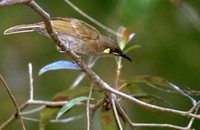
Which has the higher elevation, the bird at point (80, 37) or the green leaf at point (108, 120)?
the bird at point (80, 37)

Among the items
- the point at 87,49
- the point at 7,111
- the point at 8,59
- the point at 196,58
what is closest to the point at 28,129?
the point at 7,111

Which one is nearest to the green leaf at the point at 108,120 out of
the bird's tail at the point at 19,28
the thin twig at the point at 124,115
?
the thin twig at the point at 124,115

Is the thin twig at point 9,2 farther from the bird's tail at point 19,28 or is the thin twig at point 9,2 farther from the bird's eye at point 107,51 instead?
the bird's eye at point 107,51

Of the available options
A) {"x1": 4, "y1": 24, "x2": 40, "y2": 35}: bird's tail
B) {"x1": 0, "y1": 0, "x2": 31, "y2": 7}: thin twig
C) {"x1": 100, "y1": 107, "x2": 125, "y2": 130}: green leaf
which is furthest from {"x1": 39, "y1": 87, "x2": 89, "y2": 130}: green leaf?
{"x1": 0, "y1": 0, "x2": 31, "y2": 7}: thin twig

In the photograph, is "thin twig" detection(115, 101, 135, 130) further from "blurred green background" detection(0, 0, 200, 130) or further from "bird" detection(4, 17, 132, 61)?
"blurred green background" detection(0, 0, 200, 130)

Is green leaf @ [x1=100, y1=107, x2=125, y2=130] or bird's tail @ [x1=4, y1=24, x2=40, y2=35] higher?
bird's tail @ [x1=4, y1=24, x2=40, y2=35]

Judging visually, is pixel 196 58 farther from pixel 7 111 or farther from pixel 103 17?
pixel 7 111

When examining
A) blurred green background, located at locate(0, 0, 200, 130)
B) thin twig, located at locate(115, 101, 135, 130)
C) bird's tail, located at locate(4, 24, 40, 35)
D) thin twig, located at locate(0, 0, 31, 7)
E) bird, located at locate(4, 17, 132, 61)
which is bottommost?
blurred green background, located at locate(0, 0, 200, 130)
